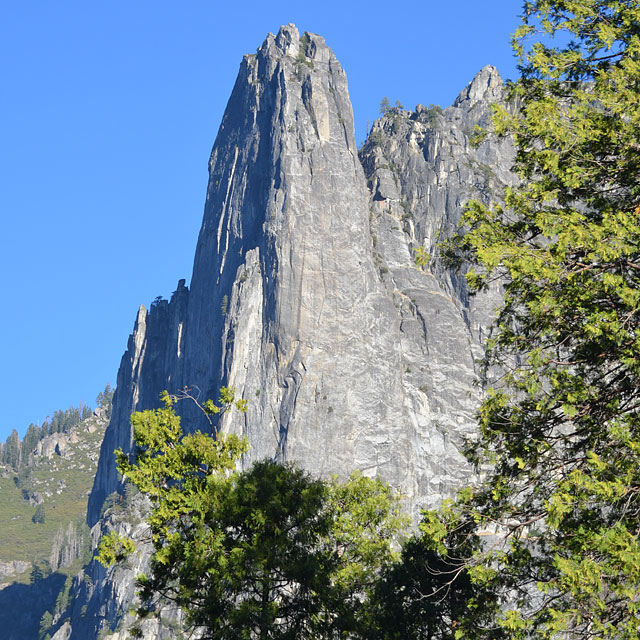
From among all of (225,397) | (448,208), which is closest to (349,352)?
(448,208)

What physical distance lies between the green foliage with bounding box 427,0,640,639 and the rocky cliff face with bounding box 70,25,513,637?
119275 millimetres

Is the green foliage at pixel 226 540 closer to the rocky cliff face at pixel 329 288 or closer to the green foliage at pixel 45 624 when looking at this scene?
the rocky cliff face at pixel 329 288

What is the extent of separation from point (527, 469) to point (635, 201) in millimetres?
4419

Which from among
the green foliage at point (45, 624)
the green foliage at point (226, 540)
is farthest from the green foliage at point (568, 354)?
the green foliage at point (45, 624)

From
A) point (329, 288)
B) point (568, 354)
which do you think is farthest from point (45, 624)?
point (568, 354)

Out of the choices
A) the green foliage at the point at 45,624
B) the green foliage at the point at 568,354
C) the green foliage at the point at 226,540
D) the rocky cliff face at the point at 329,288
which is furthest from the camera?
the green foliage at the point at 45,624

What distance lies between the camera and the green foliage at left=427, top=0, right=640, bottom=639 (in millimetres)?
12398

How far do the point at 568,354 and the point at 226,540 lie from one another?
926 cm

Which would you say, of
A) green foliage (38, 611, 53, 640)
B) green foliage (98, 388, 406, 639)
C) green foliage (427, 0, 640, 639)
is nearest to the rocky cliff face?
green foliage (38, 611, 53, 640)

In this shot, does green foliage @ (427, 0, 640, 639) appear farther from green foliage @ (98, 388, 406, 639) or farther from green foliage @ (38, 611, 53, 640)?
green foliage @ (38, 611, 53, 640)

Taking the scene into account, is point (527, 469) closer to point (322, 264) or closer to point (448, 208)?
point (322, 264)

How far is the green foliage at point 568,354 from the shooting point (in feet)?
40.7

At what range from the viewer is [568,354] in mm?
15281

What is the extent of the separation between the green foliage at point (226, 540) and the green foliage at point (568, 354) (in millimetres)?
6317
